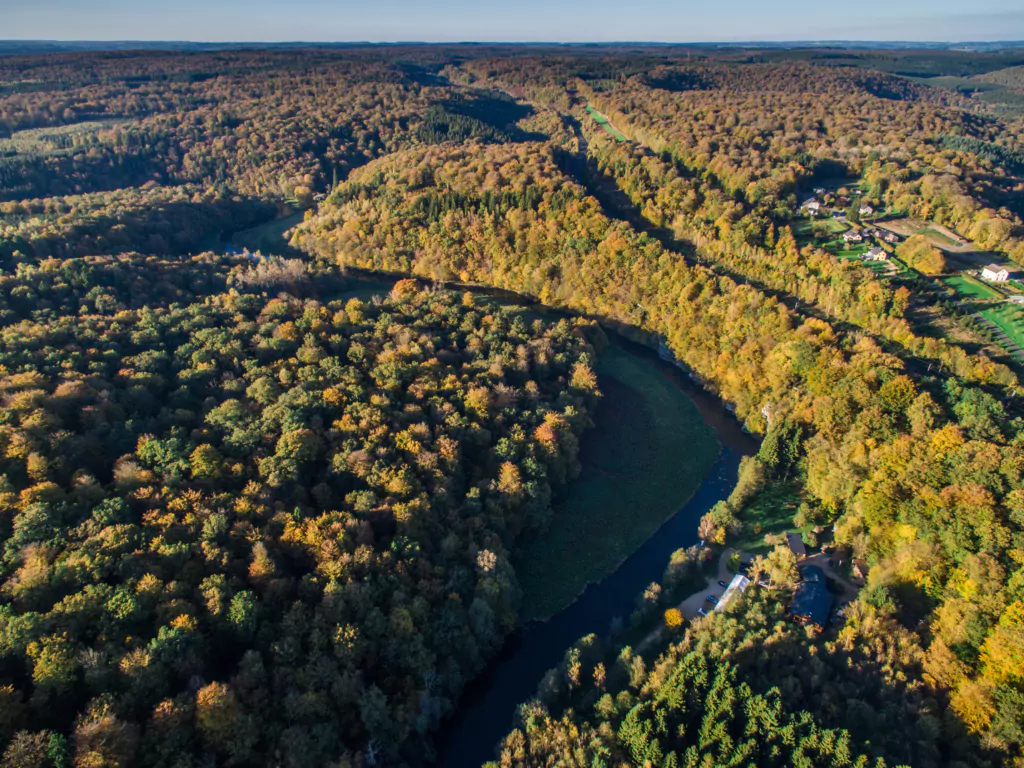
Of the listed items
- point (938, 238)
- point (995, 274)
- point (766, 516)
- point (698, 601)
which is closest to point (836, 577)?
point (766, 516)

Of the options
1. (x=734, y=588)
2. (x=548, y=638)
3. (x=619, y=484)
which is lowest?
(x=548, y=638)

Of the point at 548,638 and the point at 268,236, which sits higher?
the point at 268,236

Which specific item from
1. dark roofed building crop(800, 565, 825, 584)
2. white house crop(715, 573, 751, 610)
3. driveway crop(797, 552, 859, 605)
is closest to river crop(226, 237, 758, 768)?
white house crop(715, 573, 751, 610)

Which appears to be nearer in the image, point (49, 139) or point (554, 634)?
point (554, 634)

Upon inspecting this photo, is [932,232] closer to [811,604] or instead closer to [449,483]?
[811,604]

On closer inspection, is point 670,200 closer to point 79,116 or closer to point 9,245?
point 9,245

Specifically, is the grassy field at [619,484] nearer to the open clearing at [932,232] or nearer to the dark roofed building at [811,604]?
the dark roofed building at [811,604]

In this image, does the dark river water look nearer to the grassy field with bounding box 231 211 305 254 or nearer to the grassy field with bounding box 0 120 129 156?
the grassy field with bounding box 231 211 305 254
